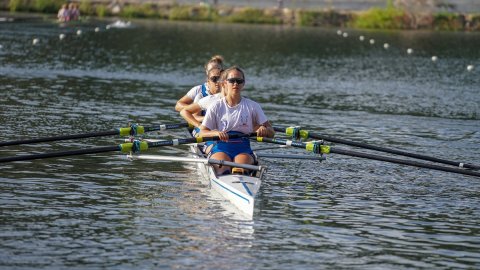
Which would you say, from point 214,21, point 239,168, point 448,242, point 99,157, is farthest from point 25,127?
point 214,21

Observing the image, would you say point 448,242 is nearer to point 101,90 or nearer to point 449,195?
point 449,195

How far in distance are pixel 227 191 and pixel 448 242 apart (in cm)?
331

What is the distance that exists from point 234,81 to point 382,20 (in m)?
53.2

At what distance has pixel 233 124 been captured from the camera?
1539 cm

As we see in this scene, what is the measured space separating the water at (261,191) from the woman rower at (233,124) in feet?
2.24

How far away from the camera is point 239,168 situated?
15133 millimetres

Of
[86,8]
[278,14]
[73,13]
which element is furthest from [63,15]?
[278,14]

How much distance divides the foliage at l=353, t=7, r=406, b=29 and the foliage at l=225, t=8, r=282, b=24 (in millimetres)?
5630

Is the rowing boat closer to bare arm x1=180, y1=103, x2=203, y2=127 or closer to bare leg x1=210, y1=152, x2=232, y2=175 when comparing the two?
bare leg x1=210, y1=152, x2=232, y2=175

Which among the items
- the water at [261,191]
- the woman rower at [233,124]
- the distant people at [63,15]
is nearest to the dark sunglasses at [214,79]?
the water at [261,191]

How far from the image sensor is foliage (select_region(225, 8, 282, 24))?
6819 centimetres

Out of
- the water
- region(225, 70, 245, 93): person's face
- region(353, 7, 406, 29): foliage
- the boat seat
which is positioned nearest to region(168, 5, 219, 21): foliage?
region(353, 7, 406, 29): foliage

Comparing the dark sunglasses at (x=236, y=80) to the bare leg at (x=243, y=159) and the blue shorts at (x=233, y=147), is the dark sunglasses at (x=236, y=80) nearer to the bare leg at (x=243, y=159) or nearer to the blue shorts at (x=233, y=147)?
the blue shorts at (x=233, y=147)

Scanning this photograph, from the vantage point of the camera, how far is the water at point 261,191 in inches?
488
